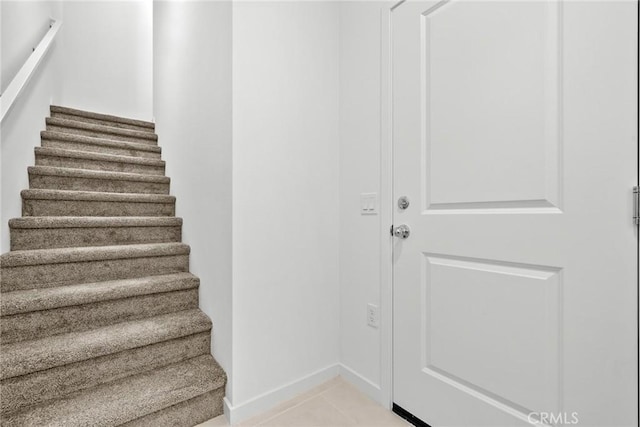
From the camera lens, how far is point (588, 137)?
916 millimetres

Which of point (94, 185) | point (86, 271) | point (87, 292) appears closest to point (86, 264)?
point (86, 271)

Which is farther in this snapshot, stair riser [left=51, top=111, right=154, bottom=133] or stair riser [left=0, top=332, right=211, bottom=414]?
stair riser [left=51, top=111, right=154, bottom=133]

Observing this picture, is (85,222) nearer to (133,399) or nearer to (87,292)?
(87,292)

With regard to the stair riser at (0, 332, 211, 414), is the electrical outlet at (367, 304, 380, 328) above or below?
above

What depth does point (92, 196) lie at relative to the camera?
1.95m

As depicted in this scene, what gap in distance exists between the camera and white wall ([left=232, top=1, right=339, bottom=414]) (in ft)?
4.55

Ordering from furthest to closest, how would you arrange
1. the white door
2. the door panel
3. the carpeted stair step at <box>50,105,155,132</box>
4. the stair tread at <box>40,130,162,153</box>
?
1. the carpeted stair step at <box>50,105,155,132</box>
2. the stair tread at <box>40,130,162,153</box>
3. the door panel
4. the white door

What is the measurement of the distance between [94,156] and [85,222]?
Result: 2.42ft

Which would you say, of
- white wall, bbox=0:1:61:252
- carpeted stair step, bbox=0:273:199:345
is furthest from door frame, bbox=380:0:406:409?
white wall, bbox=0:1:61:252

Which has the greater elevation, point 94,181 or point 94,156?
point 94,156

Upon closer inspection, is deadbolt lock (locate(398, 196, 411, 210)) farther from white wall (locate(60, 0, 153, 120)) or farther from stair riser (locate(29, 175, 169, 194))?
white wall (locate(60, 0, 153, 120))

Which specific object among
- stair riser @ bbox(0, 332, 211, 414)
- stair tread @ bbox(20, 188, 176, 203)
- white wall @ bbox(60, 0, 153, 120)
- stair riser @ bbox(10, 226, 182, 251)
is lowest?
stair riser @ bbox(0, 332, 211, 414)

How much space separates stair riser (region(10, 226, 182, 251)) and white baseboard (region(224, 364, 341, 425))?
3.73 ft

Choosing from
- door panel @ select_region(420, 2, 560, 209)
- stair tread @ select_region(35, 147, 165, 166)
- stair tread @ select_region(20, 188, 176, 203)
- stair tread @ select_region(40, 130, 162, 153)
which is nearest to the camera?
door panel @ select_region(420, 2, 560, 209)
